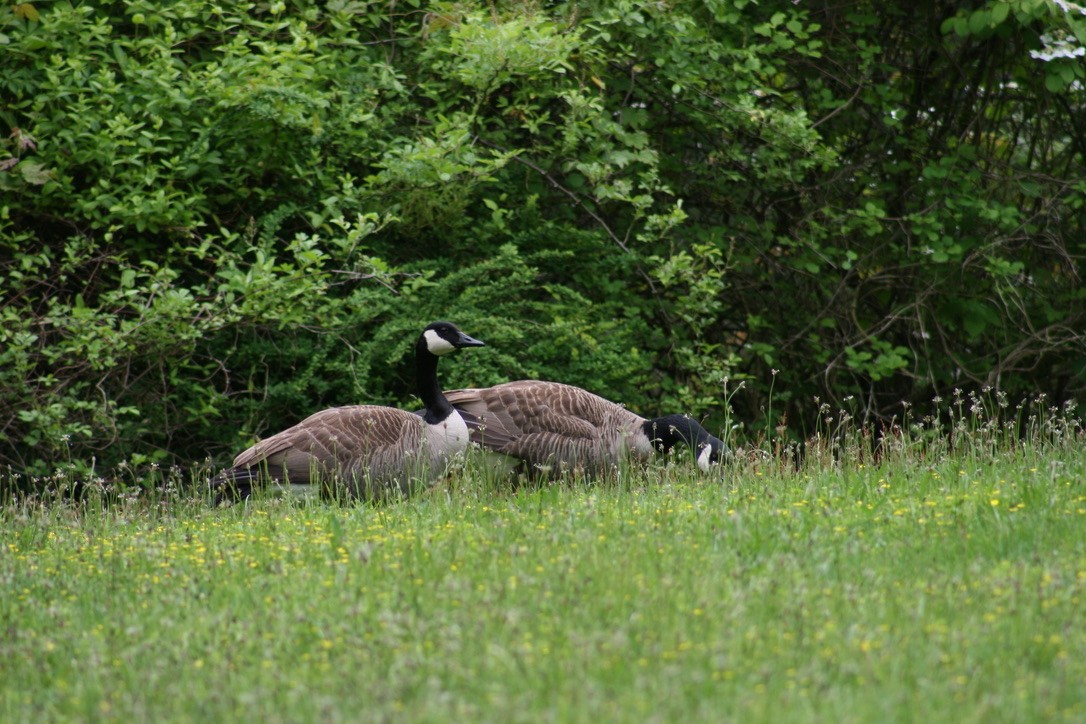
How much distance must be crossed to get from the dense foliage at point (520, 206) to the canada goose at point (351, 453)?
3.53ft

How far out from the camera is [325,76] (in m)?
10.1

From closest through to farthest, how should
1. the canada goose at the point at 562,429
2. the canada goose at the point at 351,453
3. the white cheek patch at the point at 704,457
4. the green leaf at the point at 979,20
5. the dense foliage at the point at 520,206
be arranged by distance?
the canada goose at the point at 351,453 < the white cheek patch at the point at 704,457 < the canada goose at the point at 562,429 < the dense foliage at the point at 520,206 < the green leaf at the point at 979,20

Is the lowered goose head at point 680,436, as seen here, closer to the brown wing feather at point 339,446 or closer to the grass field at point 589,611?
the brown wing feather at point 339,446

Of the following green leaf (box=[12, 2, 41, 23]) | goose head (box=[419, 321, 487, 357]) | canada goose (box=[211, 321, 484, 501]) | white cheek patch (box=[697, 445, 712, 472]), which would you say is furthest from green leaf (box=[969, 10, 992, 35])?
green leaf (box=[12, 2, 41, 23])

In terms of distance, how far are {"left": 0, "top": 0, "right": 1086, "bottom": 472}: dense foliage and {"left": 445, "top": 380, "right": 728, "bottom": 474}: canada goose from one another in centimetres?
93

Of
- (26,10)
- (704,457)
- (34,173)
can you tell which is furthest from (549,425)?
(26,10)

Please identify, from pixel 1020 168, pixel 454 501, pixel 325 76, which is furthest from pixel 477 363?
pixel 1020 168

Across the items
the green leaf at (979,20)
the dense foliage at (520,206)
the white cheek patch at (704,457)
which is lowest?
the white cheek patch at (704,457)

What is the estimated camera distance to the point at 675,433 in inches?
364

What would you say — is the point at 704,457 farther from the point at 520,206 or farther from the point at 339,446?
the point at 520,206

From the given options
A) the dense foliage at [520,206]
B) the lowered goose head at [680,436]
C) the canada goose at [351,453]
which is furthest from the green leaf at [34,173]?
the lowered goose head at [680,436]

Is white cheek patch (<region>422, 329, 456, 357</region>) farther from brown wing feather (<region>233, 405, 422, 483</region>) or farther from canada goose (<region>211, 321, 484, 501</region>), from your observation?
brown wing feather (<region>233, 405, 422, 483</region>)

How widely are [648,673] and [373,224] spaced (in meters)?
6.20

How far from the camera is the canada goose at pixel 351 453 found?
820 centimetres
